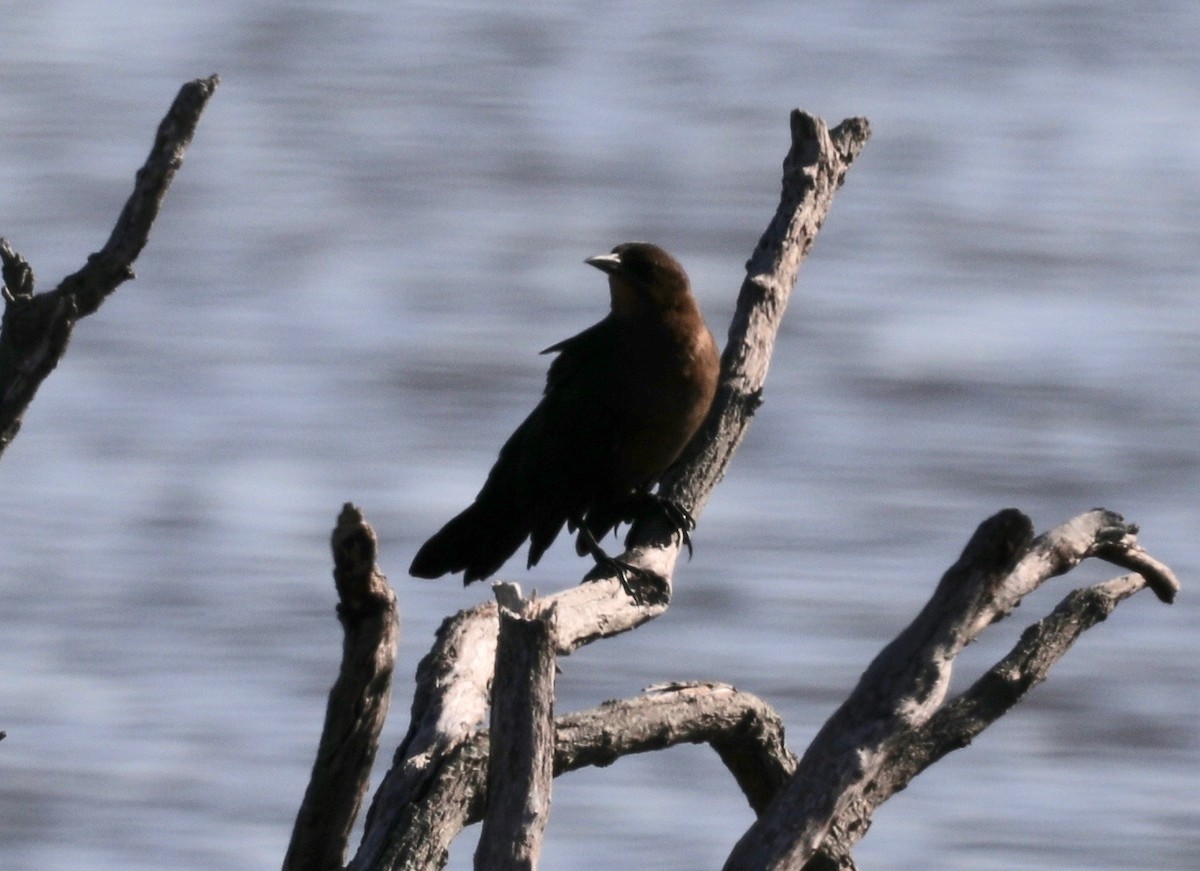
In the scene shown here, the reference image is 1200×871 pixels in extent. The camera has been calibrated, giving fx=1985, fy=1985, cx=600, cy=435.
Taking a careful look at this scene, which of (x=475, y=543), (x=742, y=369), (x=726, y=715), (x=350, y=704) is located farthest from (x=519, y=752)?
(x=475, y=543)

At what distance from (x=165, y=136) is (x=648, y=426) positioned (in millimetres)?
1927

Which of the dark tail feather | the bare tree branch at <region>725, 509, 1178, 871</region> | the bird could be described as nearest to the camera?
the bare tree branch at <region>725, 509, 1178, 871</region>

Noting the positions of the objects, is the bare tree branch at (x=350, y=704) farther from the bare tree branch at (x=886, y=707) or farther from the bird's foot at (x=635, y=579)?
the bird's foot at (x=635, y=579)

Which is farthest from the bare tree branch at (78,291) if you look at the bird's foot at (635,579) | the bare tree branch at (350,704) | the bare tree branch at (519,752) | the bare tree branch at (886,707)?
the bird's foot at (635,579)

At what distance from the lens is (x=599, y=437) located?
12.8 ft

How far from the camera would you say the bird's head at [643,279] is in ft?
13.1

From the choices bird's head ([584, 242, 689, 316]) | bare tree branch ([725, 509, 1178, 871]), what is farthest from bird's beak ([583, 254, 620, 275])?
bare tree branch ([725, 509, 1178, 871])

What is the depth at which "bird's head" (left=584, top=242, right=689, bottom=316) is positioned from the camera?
4.01m

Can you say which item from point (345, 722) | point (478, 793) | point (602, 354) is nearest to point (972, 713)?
point (478, 793)

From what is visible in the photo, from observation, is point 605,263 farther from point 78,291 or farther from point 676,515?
point 78,291

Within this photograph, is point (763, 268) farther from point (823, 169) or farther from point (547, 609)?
point (547, 609)

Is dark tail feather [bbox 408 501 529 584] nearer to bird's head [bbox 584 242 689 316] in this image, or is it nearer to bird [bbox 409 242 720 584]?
bird [bbox 409 242 720 584]

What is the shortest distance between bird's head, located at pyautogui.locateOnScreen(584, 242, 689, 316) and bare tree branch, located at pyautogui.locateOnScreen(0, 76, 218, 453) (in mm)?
2117

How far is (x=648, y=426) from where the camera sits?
12.4 ft
